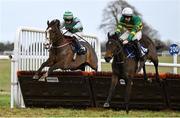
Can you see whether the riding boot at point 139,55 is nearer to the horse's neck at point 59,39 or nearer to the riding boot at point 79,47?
the riding boot at point 79,47

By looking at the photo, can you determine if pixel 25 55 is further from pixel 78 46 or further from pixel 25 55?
pixel 78 46

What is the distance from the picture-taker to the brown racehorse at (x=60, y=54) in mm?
15731

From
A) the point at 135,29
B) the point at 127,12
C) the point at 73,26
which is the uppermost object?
the point at 127,12

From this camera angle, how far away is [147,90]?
604 inches

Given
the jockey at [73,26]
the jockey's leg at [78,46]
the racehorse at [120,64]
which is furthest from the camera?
the jockey's leg at [78,46]

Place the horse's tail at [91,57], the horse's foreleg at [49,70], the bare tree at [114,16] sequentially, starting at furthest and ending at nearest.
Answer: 1. the bare tree at [114,16]
2. the horse's tail at [91,57]
3. the horse's foreleg at [49,70]

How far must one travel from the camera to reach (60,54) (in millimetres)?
16469

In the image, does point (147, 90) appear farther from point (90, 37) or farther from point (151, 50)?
point (90, 37)

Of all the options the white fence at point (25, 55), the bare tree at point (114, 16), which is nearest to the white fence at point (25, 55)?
the white fence at point (25, 55)

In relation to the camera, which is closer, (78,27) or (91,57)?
(78,27)

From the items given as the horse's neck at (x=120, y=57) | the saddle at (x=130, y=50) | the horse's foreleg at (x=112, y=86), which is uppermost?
the saddle at (x=130, y=50)

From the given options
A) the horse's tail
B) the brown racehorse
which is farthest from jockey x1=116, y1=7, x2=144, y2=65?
the horse's tail

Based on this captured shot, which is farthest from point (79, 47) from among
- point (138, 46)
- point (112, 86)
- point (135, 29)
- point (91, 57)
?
point (112, 86)

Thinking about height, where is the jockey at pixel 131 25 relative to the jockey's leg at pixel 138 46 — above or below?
above
